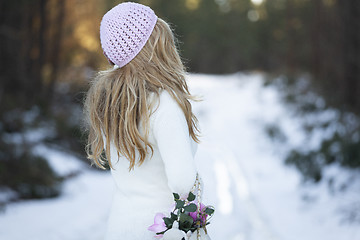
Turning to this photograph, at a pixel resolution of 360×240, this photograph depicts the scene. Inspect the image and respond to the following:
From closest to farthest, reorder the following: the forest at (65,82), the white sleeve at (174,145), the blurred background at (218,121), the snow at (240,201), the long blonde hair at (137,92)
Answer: the white sleeve at (174,145), the long blonde hair at (137,92), the snow at (240,201), the blurred background at (218,121), the forest at (65,82)

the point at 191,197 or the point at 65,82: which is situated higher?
the point at 65,82

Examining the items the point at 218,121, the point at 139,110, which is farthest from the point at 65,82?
the point at 139,110

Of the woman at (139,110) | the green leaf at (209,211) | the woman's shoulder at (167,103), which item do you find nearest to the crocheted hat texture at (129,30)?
the woman at (139,110)

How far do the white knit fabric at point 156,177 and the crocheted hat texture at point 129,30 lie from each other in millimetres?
270

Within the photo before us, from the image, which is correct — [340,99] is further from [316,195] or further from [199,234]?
[199,234]

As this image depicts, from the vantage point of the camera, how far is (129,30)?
2.07m

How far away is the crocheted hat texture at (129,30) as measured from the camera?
2064 mm

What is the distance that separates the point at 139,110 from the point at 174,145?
25 cm

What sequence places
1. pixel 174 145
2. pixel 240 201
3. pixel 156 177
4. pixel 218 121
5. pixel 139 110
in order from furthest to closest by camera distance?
pixel 218 121 → pixel 240 201 → pixel 156 177 → pixel 139 110 → pixel 174 145

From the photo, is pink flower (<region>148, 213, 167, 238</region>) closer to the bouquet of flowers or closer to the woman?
the bouquet of flowers

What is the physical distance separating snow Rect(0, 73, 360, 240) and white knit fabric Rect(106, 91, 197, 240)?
669 millimetres

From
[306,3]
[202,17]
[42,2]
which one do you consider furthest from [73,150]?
[202,17]

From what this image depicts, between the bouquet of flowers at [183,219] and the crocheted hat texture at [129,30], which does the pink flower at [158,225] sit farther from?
the crocheted hat texture at [129,30]

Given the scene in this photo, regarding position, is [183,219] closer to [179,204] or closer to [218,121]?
[179,204]
